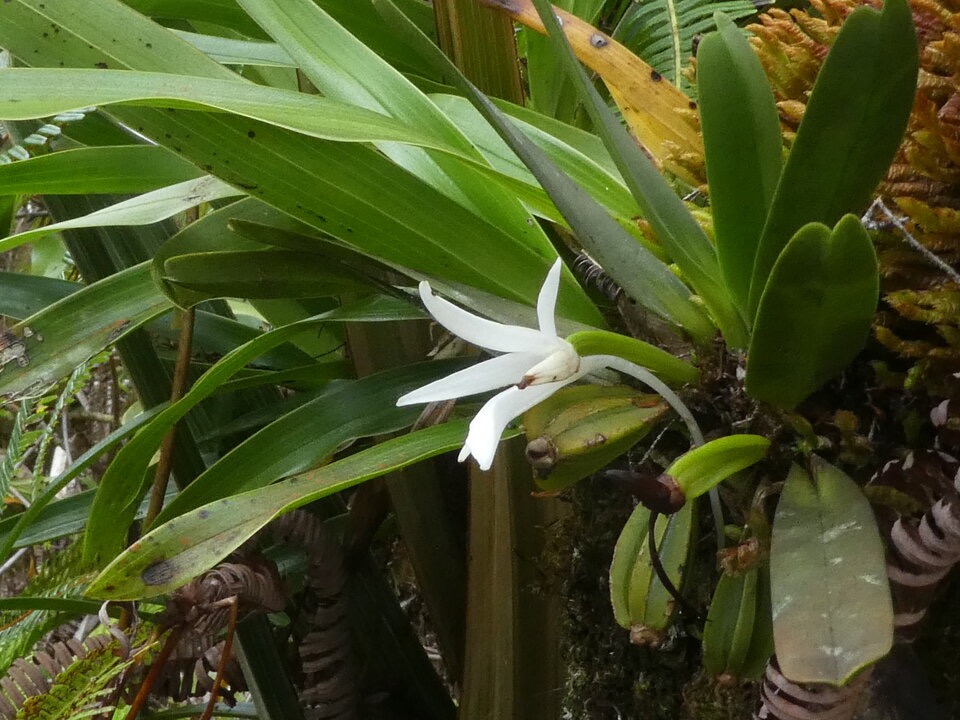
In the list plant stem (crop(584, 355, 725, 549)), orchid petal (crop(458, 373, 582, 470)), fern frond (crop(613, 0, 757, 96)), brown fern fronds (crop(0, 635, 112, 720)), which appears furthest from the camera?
fern frond (crop(613, 0, 757, 96))

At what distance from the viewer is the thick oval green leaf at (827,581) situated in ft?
1.14

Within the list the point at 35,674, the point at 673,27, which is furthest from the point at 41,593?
the point at 673,27

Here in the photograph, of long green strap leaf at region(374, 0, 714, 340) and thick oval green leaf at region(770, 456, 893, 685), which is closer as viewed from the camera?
thick oval green leaf at region(770, 456, 893, 685)

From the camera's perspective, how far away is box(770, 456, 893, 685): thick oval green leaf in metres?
0.35

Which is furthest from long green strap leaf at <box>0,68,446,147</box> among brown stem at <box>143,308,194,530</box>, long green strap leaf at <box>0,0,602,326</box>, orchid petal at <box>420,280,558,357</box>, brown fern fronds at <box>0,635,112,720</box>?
brown fern fronds at <box>0,635,112,720</box>

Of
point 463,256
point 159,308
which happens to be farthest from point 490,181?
point 159,308

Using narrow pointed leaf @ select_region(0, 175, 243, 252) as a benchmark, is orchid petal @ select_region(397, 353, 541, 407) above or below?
below

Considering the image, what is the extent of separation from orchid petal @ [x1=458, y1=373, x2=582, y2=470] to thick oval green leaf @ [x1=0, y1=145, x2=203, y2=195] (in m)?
0.45

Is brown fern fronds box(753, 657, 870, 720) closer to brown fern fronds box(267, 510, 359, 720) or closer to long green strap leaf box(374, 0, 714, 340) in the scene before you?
long green strap leaf box(374, 0, 714, 340)

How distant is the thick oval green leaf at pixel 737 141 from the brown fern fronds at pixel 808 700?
0.23m

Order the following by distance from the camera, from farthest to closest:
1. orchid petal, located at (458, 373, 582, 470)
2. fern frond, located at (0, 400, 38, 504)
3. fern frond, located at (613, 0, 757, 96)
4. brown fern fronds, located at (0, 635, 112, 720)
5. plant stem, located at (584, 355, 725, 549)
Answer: fern frond, located at (613, 0, 757, 96) → fern frond, located at (0, 400, 38, 504) → brown fern fronds, located at (0, 635, 112, 720) → plant stem, located at (584, 355, 725, 549) → orchid petal, located at (458, 373, 582, 470)

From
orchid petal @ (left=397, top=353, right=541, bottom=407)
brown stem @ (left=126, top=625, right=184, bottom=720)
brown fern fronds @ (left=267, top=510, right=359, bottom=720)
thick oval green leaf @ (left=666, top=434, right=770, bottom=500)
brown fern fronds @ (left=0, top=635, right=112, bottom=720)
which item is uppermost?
orchid petal @ (left=397, top=353, right=541, bottom=407)

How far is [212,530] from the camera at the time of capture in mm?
468

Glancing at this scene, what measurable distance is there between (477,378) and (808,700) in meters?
0.26
